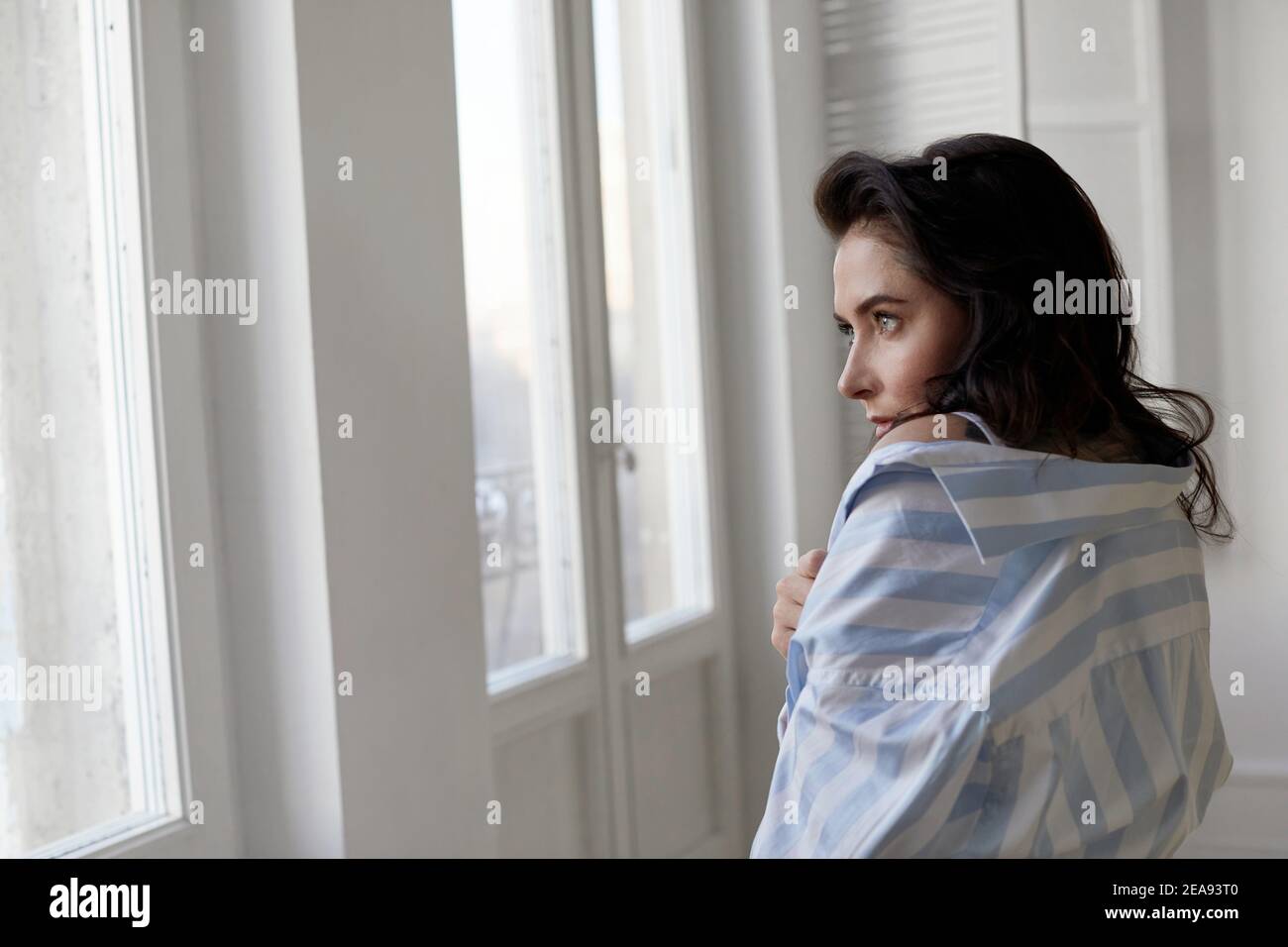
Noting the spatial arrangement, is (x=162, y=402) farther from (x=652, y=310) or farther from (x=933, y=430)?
(x=652, y=310)

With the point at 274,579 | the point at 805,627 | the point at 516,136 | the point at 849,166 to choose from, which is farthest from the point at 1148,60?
the point at 805,627

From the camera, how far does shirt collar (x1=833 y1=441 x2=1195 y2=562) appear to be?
72 cm

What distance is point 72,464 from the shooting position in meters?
1.45

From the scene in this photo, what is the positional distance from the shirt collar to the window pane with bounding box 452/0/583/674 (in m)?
1.45

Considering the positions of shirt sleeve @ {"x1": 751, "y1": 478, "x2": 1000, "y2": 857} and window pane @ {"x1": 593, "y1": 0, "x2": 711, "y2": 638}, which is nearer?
shirt sleeve @ {"x1": 751, "y1": 478, "x2": 1000, "y2": 857}

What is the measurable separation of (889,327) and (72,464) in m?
1.03

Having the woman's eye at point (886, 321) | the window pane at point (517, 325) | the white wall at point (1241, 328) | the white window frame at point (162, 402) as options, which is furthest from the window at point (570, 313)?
the woman's eye at point (886, 321)

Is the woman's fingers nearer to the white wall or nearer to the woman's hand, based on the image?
the woman's hand

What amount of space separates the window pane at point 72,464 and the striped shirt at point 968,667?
0.99m

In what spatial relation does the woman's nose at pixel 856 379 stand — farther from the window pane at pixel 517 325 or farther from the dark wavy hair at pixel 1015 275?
the window pane at pixel 517 325

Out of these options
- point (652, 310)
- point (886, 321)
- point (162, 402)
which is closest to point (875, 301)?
point (886, 321)

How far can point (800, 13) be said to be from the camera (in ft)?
9.15

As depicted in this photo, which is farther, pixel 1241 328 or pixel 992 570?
pixel 1241 328

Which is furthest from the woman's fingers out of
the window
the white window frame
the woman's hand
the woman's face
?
the window
